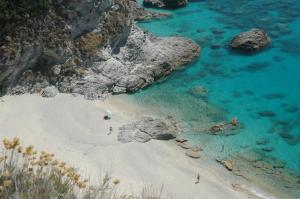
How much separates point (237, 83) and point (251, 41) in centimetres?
557

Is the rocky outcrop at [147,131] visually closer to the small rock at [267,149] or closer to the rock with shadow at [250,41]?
the small rock at [267,149]

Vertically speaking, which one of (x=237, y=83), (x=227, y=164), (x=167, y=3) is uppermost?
→ (x=167, y=3)

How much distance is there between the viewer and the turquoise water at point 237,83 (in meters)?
28.2

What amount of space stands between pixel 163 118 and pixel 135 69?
5204 millimetres

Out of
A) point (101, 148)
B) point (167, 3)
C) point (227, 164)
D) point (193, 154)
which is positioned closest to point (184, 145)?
point (193, 154)

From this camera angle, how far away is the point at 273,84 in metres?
34.1

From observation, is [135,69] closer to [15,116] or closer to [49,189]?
[15,116]

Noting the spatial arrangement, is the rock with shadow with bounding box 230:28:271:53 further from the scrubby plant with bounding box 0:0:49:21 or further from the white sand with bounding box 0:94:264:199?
the scrubby plant with bounding box 0:0:49:21

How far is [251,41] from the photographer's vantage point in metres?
38.0

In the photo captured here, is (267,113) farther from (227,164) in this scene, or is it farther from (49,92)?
(49,92)

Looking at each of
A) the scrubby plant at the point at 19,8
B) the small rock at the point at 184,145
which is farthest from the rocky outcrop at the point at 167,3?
the small rock at the point at 184,145

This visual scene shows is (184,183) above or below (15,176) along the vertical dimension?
below

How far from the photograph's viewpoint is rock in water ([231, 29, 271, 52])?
3794 centimetres

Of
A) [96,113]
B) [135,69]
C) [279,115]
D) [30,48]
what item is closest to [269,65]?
[279,115]
